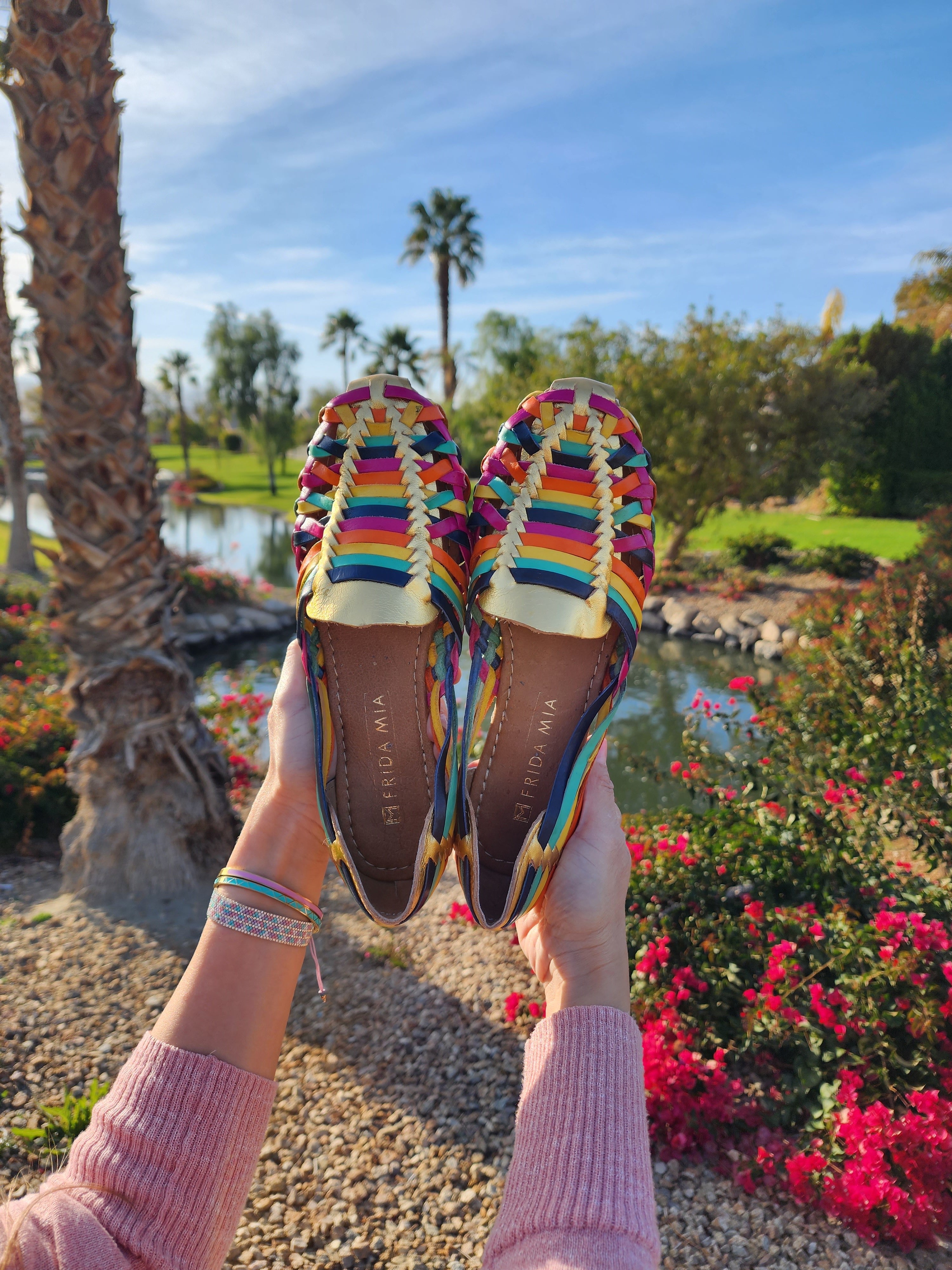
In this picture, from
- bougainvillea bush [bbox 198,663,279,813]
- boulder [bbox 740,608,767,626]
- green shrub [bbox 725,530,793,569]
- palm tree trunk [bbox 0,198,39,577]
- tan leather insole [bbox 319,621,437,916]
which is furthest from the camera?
green shrub [bbox 725,530,793,569]

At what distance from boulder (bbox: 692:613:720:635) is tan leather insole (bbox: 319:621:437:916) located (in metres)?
11.5

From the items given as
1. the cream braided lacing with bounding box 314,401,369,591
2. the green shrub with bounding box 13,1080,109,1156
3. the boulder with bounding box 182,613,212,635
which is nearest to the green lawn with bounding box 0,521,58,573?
the boulder with bounding box 182,613,212,635

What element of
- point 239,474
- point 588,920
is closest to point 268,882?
point 588,920

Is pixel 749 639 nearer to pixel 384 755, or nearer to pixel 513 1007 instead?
pixel 513 1007

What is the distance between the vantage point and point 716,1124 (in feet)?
7.68

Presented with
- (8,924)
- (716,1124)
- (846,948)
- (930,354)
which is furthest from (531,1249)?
(930,354)

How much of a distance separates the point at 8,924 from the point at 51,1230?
2994mm

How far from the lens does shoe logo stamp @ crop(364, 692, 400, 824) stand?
1773 millimetres

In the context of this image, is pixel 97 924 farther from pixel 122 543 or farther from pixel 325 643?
pixel 325 643

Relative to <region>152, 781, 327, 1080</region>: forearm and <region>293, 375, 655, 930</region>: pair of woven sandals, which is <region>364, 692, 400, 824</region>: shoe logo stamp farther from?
<region>152, 781, 327, 1080</region>: forearm

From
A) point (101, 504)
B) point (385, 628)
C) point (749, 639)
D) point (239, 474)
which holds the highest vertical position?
point (239, 474)

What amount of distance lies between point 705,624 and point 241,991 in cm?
1234

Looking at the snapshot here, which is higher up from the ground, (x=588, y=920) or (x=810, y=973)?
(x=588, y=920)

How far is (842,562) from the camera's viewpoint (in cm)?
1491
